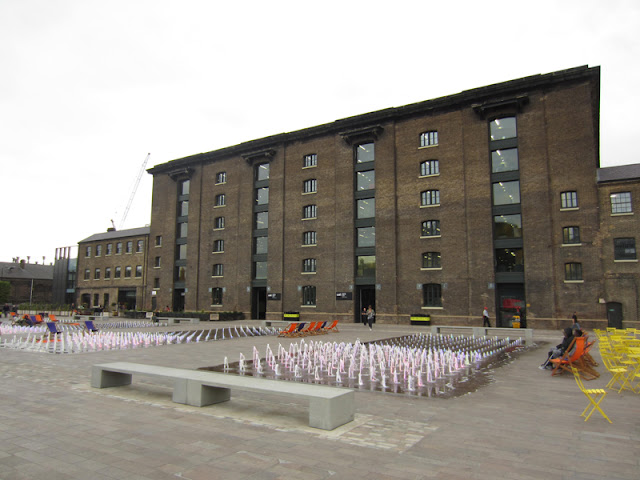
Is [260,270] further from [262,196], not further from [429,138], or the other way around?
[429,138]

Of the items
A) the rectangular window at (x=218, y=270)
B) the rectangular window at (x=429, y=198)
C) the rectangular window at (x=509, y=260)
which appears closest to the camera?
the rectangular window at (x=509, y=260)

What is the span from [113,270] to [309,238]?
106ft

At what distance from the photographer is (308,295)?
3938cm

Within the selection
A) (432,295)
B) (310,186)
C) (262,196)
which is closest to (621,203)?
(432,295)

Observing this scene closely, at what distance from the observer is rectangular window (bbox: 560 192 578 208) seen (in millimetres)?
28688

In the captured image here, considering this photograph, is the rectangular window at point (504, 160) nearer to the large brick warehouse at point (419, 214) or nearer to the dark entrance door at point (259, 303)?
the large brick warehouse at point (419, 214)

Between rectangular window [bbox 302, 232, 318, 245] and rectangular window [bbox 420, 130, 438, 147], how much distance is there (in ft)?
42.6

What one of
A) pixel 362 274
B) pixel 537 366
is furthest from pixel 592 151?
pixel 537 366

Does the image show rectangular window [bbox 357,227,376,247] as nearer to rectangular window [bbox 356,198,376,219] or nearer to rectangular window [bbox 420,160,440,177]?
rectangular window [bbox 356,198,376,219]

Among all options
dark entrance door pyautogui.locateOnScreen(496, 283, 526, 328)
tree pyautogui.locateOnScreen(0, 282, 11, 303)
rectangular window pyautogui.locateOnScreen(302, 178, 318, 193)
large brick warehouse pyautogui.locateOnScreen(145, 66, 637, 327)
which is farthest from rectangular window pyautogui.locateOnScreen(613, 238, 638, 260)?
tree pyautogui.locateOnScreen(0, 282, 11, 303)

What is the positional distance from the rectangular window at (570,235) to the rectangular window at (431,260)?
8.88 meters

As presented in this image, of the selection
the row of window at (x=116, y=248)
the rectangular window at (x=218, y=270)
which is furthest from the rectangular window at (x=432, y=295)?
the row of window at (x=116, y=248)

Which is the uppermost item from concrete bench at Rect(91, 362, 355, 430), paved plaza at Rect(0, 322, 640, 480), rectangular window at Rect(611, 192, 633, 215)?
rectangular window at Rect(611, 192, 633, 215)

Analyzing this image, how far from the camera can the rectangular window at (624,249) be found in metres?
26.7
